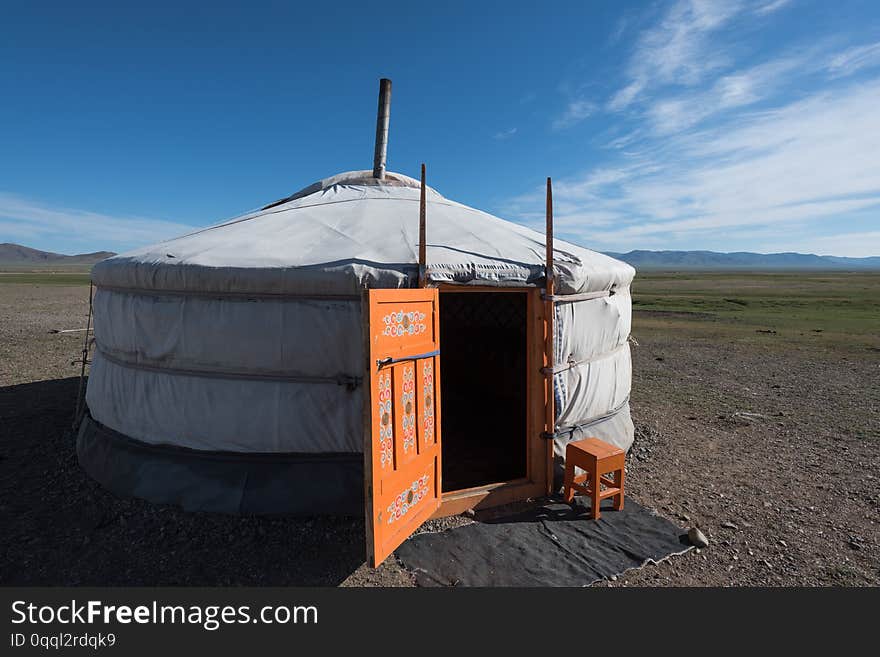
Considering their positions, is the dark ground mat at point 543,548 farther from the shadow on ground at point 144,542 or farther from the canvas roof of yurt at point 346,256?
the canvas roof of yurt at point 346,256

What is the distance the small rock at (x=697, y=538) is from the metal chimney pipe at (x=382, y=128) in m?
4.75

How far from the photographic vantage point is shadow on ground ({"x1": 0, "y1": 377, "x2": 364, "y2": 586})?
3014mm

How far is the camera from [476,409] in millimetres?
6898

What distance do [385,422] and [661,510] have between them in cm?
244

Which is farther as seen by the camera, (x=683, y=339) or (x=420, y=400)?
(x=683, y=339)

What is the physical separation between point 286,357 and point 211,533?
1321 mm

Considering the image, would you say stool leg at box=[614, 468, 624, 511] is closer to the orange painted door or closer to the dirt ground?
the dirt ground

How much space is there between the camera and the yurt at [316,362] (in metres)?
3.45

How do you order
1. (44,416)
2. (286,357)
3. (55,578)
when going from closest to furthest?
(55,578), (286,357), (44,416)

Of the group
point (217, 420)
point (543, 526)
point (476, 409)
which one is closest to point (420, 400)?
point (543, 526)

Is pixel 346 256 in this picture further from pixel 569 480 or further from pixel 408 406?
pixel 569 480

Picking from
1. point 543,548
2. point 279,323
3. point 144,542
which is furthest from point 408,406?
point 144,542

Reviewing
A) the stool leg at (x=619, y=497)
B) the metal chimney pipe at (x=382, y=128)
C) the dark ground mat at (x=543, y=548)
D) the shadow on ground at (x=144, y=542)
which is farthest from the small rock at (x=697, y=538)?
the metal chimney pipe at (x=382, y=128)

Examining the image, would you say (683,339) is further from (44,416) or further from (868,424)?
(44,416)
